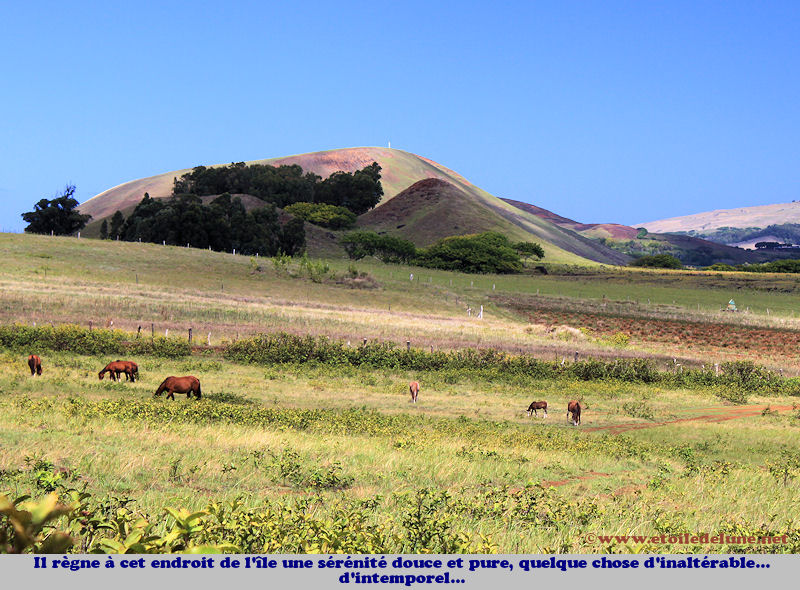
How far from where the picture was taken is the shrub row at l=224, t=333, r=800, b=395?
41188 millimetres

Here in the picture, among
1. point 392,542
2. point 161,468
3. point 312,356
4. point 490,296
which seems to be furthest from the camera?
point 490,296

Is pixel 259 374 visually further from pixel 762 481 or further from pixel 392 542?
pixel 392 542

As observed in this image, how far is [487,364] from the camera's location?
42406 mm

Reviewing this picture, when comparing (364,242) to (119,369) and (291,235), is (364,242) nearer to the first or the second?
(291,235)

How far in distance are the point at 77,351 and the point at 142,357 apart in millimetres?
3206

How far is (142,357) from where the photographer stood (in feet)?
126

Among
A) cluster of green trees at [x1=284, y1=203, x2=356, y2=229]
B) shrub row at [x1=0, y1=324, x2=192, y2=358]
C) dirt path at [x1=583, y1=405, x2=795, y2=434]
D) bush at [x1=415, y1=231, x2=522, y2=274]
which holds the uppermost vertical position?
cluster of green trees at [x1=284, y1=203, x2=356, y2=229]

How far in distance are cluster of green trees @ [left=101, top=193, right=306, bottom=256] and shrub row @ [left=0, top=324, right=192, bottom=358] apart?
7033 centimetres

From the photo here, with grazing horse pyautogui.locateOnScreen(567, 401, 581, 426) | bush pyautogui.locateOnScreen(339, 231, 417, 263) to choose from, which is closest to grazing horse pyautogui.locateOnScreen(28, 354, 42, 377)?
grazing horse pyautogui.locateOnScreen(567, 401, 581, 426)

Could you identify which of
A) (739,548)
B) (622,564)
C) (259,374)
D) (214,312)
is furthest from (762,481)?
(214,312)

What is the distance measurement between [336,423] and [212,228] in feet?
343

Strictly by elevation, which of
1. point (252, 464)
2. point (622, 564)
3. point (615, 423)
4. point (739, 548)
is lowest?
point (615, 423)

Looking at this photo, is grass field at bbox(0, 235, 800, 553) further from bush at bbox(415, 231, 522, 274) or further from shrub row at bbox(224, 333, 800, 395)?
bush at bbox(415, 231, 522, 274)

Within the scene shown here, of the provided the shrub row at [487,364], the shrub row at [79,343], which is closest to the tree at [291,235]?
the shrub row at [487,364]
